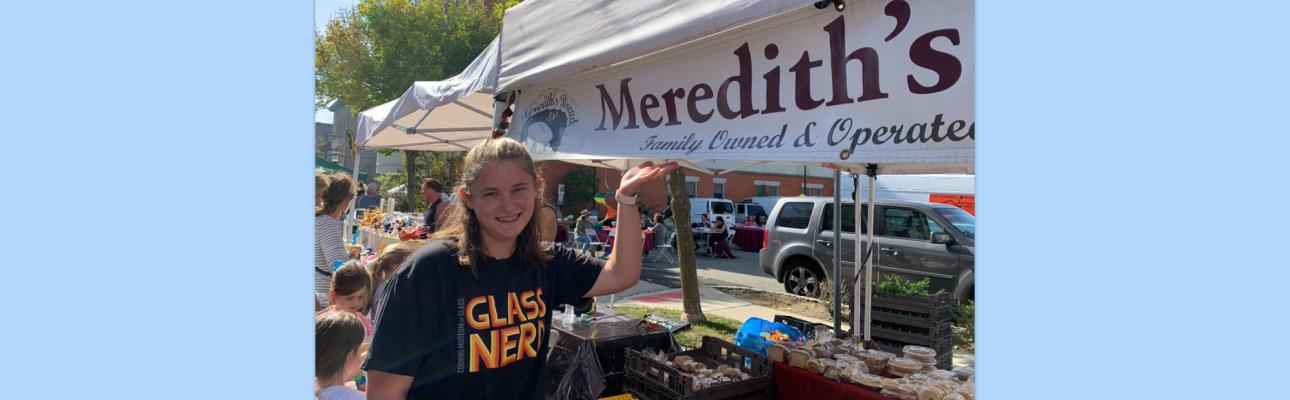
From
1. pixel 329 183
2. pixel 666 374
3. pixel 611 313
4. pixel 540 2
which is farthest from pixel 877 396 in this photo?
pixel 329 183

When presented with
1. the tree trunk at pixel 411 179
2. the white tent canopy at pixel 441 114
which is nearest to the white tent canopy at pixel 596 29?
the white tent canopy at pixel 441 114

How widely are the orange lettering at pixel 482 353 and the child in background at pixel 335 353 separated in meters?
1.06

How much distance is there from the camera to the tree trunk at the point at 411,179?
316 inches

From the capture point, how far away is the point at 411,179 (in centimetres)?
870

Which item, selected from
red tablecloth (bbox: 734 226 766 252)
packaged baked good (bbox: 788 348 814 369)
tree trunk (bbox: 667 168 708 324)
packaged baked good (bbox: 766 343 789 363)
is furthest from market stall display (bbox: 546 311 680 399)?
red tablecloth (bbox: 734 226 766 252)

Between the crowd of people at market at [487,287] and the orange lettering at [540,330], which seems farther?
the orange lettering at [540,330]

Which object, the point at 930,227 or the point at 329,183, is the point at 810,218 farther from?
the point at 329,183

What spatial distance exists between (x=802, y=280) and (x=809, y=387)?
226 inches

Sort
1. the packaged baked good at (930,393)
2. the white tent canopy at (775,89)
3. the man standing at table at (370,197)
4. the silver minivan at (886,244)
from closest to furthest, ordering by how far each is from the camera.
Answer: the white tent canopy at (775,89) → the packaged baked good at (930,393) → the silver minivan at (886,244) → the man standing at table at (370,197)

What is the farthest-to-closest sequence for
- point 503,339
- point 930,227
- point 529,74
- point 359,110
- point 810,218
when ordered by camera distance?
1. point 810,218
2. point 930,227
3. point 359,110
4. point 529,74
5. point 503,339

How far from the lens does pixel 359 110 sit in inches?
259

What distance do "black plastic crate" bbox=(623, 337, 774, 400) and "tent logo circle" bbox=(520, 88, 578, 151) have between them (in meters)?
1.23

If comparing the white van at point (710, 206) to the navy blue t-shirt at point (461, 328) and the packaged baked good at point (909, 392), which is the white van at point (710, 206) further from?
the navy blue t-shirt at point (461, 328)

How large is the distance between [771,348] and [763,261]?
5978 millimetres
